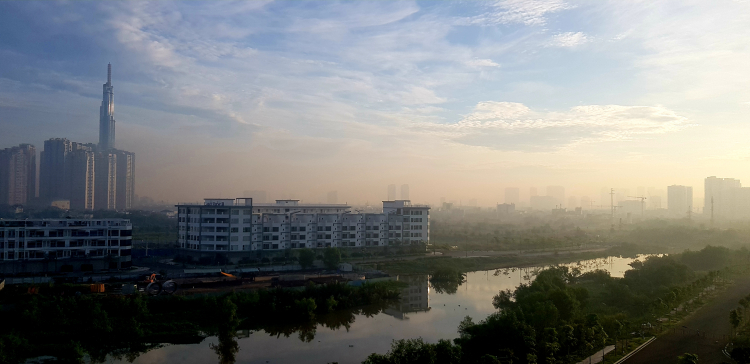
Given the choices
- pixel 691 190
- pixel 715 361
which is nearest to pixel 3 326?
pixel 715 361

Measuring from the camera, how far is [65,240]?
47.1 feet

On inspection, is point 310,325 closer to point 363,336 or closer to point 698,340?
point 363,336

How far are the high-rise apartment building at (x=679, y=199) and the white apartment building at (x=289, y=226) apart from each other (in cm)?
5793

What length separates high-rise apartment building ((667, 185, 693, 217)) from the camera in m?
64.8

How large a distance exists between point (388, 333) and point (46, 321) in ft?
20.5

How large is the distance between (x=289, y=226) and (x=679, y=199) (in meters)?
65.4

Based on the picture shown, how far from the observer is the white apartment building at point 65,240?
1362 centimetres

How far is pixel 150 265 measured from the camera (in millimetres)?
15781

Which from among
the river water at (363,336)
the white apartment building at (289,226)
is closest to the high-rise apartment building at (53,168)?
the white apartment building at (289,226)

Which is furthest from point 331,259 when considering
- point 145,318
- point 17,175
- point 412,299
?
point 17,175

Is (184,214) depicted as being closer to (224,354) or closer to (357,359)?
(224,354)

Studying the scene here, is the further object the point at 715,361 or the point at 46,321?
the point at 46,321

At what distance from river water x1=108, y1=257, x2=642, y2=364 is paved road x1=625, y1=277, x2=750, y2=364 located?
3.38 metres

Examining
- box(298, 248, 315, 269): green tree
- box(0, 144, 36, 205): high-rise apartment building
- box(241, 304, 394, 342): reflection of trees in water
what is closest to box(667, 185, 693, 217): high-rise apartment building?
box(298, 248, 315, 269): green tree
